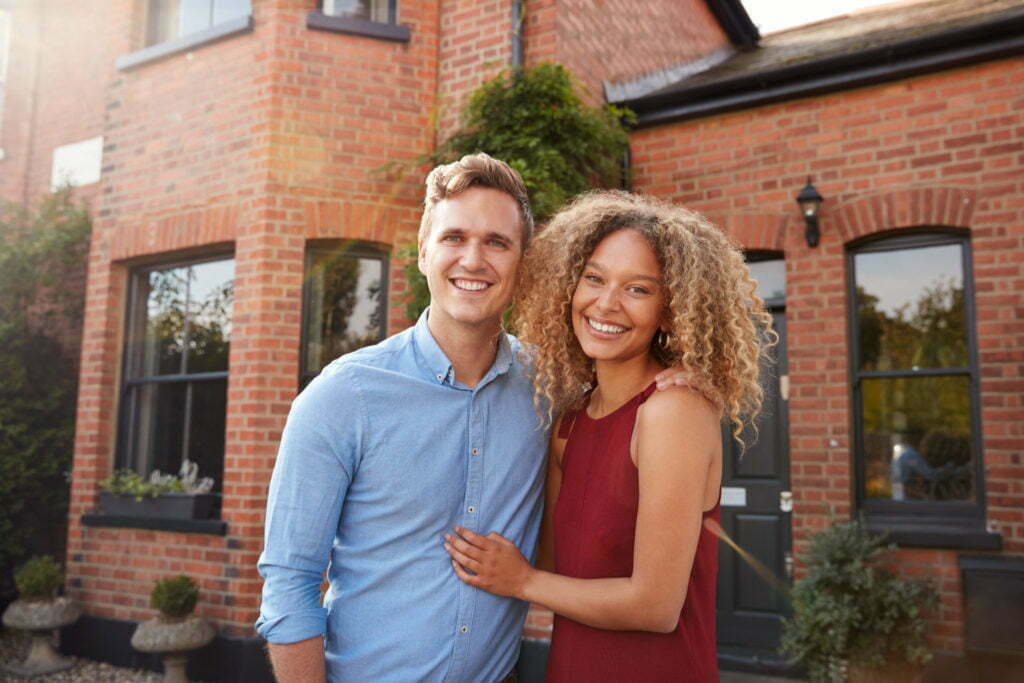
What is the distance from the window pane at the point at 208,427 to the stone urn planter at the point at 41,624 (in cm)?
141

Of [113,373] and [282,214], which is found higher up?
[282,214]

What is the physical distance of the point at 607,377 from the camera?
7.39 ft

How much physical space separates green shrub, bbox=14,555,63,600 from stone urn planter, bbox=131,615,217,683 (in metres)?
1.29

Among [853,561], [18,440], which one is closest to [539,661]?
[853,561]

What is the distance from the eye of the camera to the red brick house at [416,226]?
5.18m

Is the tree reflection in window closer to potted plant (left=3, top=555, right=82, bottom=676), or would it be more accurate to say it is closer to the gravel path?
the gravel path

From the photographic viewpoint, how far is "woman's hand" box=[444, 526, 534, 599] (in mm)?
1991

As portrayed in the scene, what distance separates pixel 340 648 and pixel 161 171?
17.9ft

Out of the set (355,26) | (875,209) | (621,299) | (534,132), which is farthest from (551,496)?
Result: (355,26)

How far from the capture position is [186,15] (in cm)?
683

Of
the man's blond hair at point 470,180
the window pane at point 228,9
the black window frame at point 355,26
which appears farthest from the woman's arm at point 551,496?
the window pane at point 228,9

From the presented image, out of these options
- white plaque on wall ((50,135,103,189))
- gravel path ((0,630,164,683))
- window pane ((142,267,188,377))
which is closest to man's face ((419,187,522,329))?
window pane ((142,267,188,377))

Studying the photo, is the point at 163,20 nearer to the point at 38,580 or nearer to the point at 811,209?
the point at 38,580

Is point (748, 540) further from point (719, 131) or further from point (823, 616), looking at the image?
point (719, 131)
